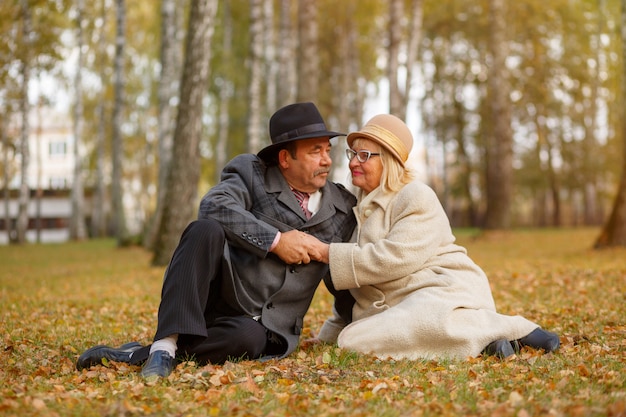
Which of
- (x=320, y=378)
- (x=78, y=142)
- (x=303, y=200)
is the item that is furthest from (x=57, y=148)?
(x=320, y=378)

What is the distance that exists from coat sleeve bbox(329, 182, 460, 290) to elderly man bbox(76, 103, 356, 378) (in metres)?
0.25

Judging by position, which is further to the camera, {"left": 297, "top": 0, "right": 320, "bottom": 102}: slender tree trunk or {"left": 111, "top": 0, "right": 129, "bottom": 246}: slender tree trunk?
{"left": 111, "top": 0, "right": 129, "bottom": 246}: slender tree trunk

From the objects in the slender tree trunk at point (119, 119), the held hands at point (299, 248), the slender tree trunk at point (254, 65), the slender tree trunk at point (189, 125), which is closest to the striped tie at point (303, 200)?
the held hands at point (299, 248)

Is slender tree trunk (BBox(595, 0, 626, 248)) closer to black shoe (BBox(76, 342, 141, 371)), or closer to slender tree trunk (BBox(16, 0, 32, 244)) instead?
black shoe (BBox(76, 342, 141, 371))

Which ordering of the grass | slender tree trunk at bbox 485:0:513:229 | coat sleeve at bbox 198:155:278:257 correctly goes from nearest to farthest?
the grass, coat sleeve at bbox 198:155:278:257, slender tree trunk at bbox 485:0:513:229

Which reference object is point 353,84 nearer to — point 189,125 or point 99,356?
point 189,125

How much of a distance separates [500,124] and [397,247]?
57.9 ft

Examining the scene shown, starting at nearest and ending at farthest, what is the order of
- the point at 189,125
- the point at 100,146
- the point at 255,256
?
the point at 255,256, the point at 189,125, the point at 100,146

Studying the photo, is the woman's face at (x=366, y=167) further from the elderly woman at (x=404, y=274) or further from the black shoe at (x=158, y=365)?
the black shoe at (x=158, y=365)

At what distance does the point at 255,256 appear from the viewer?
533 cm

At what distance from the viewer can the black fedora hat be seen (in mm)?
5301

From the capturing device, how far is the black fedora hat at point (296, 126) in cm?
530

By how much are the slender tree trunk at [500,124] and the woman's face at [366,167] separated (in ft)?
55.8

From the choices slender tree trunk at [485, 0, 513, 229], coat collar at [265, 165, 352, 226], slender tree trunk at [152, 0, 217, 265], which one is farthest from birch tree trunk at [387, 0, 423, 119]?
coat collar at [265, 165, 352, 226]
